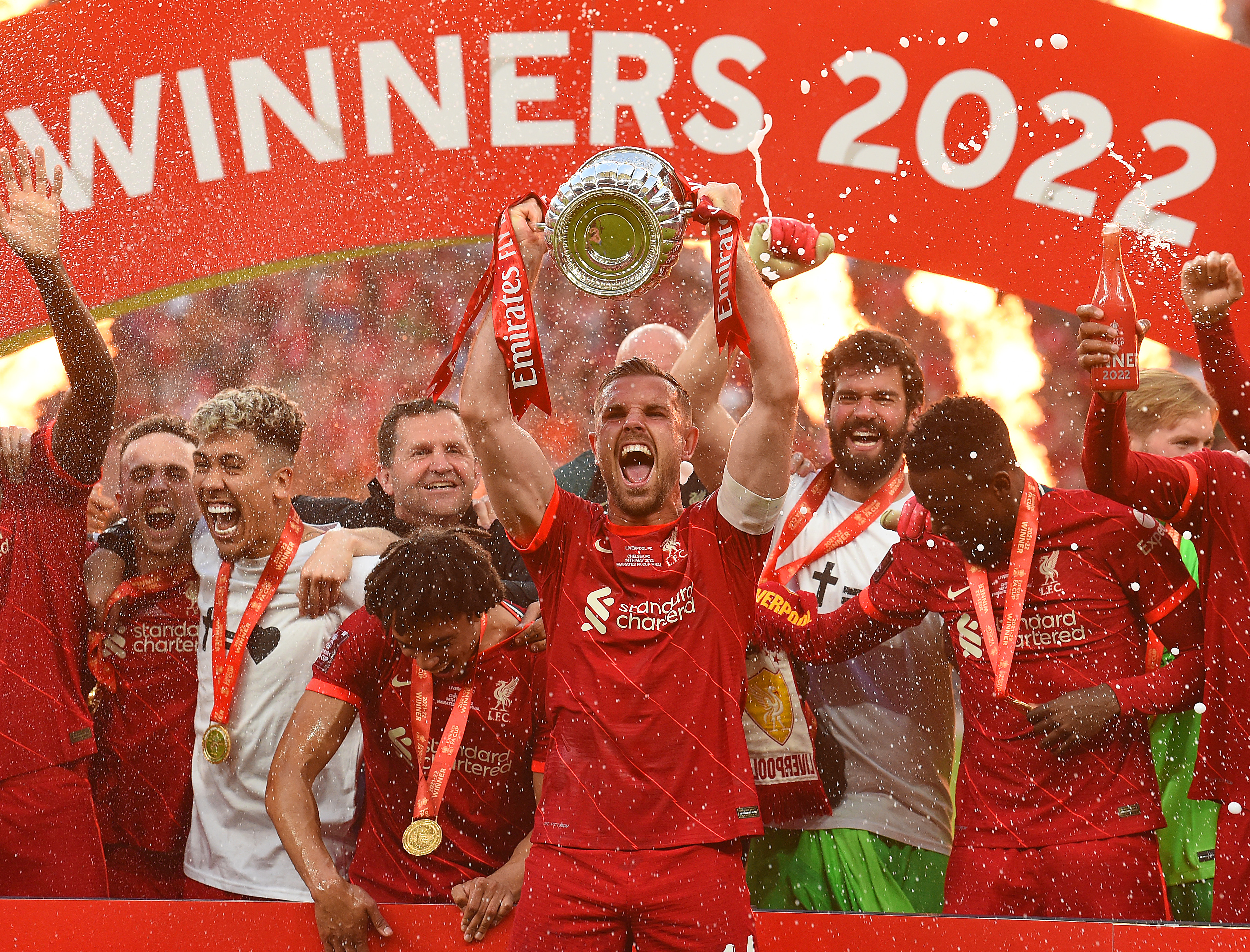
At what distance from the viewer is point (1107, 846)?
301 centimetres

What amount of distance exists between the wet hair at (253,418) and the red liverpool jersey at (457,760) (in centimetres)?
93

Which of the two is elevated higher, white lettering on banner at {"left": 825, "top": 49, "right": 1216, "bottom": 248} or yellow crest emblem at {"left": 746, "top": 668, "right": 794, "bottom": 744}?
white lettering on banner at {"left": 825, "top": 49, "right": 1216, "bottom": 248}

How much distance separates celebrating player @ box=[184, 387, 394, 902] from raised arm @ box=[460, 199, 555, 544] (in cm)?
109

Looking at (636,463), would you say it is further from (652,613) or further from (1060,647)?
(1060,647)

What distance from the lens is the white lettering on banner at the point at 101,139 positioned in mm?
4582

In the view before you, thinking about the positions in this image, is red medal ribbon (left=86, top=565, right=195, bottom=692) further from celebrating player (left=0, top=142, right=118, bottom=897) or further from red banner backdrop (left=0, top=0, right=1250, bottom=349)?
red banner backdrop (left=0, top=0, right=1250, bottom=349)

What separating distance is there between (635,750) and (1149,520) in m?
1.63

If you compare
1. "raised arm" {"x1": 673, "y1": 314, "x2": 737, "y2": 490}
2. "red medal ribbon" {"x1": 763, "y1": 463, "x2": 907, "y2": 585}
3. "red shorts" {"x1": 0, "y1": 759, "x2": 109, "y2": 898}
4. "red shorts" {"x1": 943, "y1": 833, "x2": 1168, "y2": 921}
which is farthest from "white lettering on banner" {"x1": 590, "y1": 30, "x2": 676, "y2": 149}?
"red shorts" {"x1": 0, "y1": 759, "x2": 109, "y2": 898}

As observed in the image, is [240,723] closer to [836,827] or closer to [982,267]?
[836,827]

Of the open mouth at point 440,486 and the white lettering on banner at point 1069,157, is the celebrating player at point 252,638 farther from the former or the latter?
the white lettering on banner at point 1069,157

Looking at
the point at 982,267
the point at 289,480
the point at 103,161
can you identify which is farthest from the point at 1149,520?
the point at 103,161

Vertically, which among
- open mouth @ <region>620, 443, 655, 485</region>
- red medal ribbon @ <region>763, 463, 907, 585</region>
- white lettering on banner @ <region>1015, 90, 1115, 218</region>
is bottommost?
red medal ribbon @ <region>763, 463, 907, 585</region>

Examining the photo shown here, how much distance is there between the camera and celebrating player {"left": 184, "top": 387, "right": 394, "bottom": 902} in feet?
11.7

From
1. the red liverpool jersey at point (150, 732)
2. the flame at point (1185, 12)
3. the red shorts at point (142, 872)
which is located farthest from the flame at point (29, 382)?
the flame at point (1185, 12)
